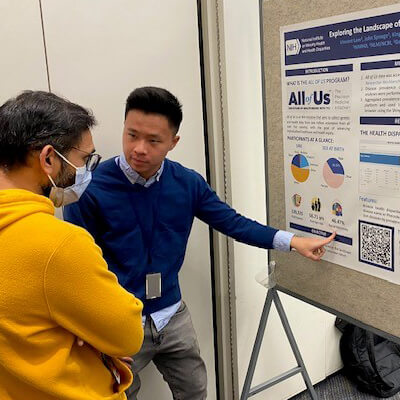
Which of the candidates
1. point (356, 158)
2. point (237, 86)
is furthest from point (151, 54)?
point (356, 158)

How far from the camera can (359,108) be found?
4.25ft

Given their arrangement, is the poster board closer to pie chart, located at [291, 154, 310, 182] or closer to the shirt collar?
pie chart, located at [291, 154, 310, 182]

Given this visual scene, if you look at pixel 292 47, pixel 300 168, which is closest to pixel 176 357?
pixel 300 168

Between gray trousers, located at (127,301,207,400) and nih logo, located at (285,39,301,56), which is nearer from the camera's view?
nih logo, located at (285,39,301,56)

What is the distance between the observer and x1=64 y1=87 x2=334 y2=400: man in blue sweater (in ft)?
4.77

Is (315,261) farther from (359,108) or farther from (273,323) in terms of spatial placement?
(273,323)

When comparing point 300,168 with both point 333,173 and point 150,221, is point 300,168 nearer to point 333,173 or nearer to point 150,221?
point 333,173

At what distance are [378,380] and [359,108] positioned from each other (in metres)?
1.66

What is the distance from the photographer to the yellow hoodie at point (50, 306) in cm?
87

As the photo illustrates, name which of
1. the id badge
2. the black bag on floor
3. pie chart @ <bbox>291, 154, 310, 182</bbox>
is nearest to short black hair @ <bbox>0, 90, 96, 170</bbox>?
the id badge

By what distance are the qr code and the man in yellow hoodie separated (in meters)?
0.69

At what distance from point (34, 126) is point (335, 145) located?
0.84m

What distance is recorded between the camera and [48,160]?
38.3 inches

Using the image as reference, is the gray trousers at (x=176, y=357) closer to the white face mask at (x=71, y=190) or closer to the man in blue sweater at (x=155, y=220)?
the man in blue sweater at (x=155, y=220)
